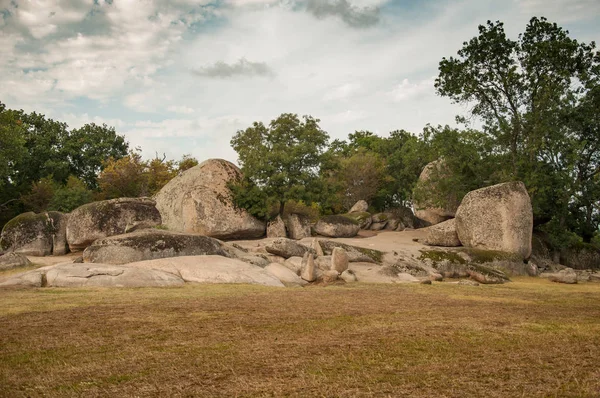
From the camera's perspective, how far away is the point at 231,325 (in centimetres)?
869

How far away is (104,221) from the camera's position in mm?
23922

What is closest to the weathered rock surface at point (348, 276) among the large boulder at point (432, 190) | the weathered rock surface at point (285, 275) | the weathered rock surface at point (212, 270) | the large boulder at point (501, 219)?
the weathered rock surface at point (285, 275)

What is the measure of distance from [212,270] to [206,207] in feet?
38.9

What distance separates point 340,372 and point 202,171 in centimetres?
2478

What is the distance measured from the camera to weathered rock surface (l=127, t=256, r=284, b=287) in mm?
16016

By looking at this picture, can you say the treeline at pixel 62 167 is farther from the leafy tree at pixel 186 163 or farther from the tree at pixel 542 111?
the tree at pixel 542 111

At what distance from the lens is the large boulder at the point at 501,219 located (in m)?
25.2

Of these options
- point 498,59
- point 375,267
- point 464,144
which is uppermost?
point 498,59

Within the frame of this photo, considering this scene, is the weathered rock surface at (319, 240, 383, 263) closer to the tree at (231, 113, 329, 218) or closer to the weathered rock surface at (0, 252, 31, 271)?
the tree at (231, 113, 329, 218)

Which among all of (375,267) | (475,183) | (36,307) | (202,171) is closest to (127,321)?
(36,307)

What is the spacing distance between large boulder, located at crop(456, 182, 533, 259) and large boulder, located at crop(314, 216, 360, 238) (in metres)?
9.12

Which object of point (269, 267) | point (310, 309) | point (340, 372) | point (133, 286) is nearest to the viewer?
point (340, 372)

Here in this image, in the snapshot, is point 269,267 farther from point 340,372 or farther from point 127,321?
point 340,372

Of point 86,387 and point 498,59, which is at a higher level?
point 498,59
